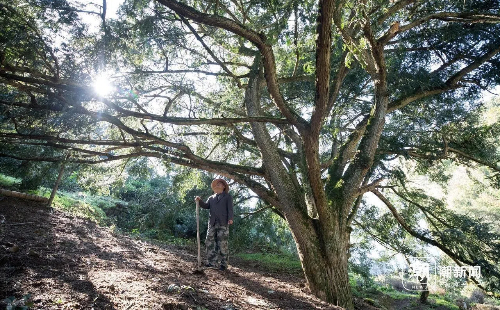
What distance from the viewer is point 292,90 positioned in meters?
7.20

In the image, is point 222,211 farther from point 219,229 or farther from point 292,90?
point 292,90

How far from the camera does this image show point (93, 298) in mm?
2340

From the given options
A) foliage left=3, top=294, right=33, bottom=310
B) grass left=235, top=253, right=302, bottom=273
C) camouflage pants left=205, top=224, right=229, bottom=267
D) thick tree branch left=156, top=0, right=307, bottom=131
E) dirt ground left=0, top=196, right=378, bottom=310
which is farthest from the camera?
grass left=235, top=253, right=302, bottom=273

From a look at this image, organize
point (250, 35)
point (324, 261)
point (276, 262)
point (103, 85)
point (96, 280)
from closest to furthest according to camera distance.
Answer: point (96, 280)
point (250, 35)
point (103, 85)
point (324, 261)
point (276, 262)

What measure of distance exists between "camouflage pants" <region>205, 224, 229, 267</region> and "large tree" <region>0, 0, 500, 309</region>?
0.99 meters

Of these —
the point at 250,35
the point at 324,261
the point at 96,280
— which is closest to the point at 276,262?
the point at 324,261

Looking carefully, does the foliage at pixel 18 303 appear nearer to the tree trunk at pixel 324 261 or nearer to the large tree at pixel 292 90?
the large tree at pixel 292 90

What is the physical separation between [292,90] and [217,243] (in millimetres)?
4085

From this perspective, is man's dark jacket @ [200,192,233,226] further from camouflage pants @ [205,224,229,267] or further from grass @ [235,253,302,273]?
grass @ [235,253,302,273]

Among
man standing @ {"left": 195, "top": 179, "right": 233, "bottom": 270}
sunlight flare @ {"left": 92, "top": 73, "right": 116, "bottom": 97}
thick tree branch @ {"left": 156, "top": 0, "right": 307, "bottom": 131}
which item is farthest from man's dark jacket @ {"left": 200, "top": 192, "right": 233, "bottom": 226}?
sunlight flare @ {"left": 92, "top": 73, "right": 116, "bottom": 97}

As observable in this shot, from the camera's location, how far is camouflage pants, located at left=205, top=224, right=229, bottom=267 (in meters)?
5.30

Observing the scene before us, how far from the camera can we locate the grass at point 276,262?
8258mm

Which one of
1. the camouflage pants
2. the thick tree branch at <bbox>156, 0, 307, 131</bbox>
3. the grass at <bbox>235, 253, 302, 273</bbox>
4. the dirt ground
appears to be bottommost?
the grass at <bbox>235, 253, 302, 273</bbox>

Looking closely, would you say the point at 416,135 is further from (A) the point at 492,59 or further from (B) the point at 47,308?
(B) the point at 47,308
